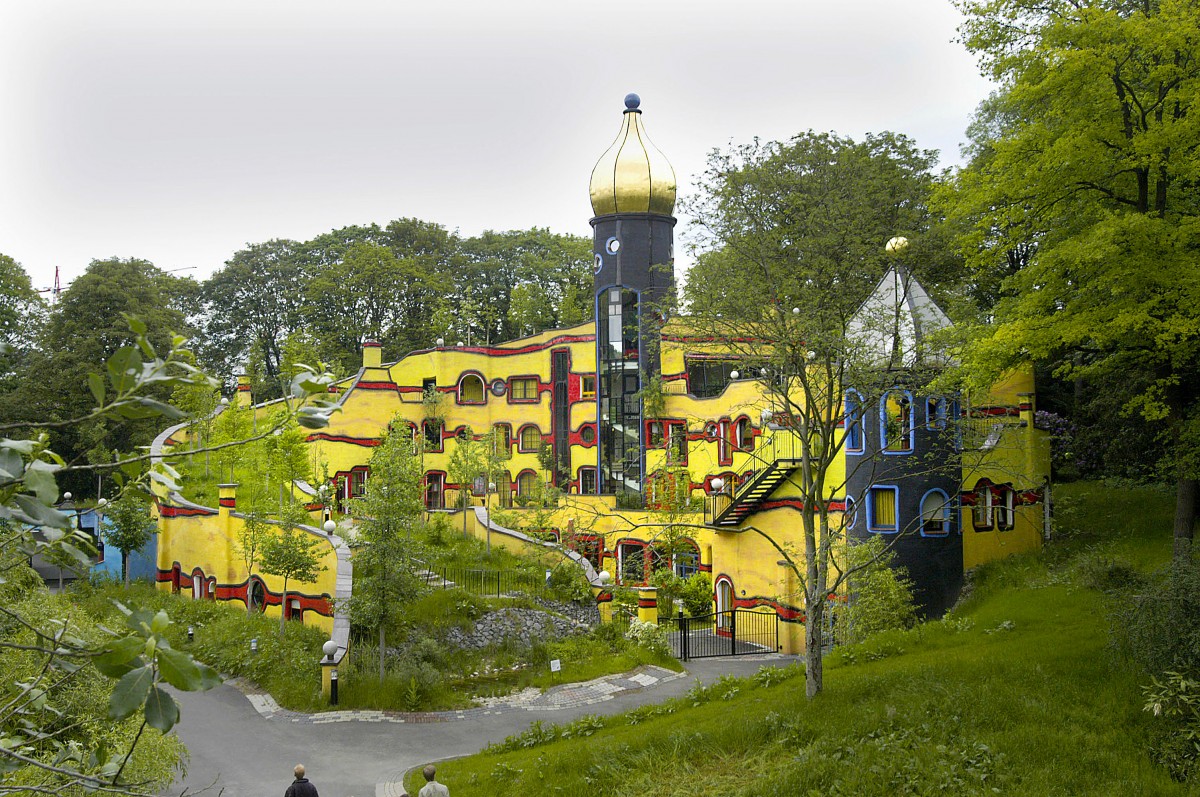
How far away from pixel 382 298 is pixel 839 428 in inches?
1317

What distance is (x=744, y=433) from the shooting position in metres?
31.8

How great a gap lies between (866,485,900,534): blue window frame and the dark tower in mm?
14136

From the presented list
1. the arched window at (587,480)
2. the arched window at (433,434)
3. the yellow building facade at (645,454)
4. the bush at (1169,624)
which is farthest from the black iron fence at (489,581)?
the bush at (1169,624)

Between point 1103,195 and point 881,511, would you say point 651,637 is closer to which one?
point 881,511

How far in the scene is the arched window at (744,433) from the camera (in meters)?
31.3

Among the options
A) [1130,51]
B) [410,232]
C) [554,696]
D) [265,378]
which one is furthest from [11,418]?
[1130,51]

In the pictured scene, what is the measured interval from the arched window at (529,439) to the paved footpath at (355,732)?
20084 millimetres

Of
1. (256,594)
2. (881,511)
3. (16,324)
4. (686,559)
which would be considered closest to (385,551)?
(256,594)

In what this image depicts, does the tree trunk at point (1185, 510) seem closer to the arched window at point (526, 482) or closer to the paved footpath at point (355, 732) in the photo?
the paved footpath at point (355, 732)

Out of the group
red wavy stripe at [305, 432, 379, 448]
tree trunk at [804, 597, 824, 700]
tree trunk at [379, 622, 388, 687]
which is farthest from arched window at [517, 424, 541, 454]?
tree trunk at [804, 597, 824, 700]

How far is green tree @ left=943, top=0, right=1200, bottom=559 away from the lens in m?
12.8

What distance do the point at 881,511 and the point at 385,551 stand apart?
38.1 feet

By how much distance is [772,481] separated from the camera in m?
24.6

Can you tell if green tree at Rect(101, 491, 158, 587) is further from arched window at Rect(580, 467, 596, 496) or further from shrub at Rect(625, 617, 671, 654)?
shrub at Rect(625, 617, 671, 654)
